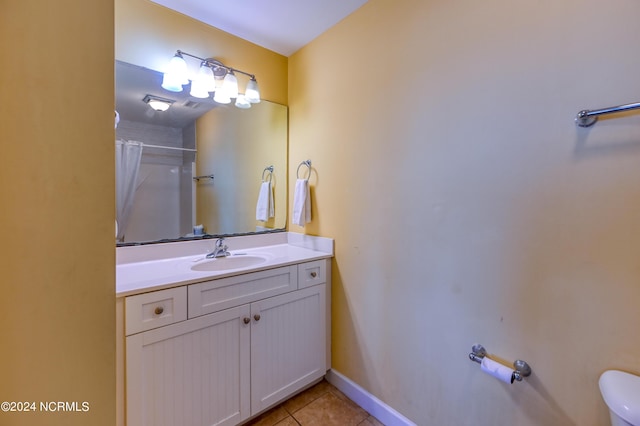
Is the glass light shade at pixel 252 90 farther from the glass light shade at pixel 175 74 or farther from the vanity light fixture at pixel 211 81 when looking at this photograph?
the glass light shade at pixel 175 74

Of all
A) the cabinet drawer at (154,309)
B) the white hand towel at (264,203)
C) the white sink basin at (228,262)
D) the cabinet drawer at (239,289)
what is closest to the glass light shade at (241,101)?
the white hand towel at (264,203)

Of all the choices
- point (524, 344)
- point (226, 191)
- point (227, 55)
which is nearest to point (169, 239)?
point (226, 191)

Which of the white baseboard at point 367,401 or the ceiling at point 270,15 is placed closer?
the white baseboard at point 367,401

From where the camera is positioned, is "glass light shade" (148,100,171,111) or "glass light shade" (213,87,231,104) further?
"glass light shade" (213,87,231,104)

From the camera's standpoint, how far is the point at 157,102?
1.62m

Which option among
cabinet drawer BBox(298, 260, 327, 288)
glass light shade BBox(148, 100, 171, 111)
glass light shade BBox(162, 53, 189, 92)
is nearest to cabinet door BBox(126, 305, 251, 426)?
cabinet drawer BBox(298, 260, 327, 288)

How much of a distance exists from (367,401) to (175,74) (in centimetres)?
222

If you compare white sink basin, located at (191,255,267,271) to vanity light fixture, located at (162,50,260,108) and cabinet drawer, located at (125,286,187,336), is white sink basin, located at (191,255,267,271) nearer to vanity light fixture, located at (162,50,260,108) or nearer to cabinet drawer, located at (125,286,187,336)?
cabinet drawer, located at (125,286,187,336)

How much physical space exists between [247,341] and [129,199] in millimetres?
1032

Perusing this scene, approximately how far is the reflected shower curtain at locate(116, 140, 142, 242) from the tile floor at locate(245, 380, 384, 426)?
1312 mm

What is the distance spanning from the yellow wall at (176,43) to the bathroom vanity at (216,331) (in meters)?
1.11

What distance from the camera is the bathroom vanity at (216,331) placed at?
3.64 ft

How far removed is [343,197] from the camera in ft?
5.67

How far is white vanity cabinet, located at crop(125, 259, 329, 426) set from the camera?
112cm
